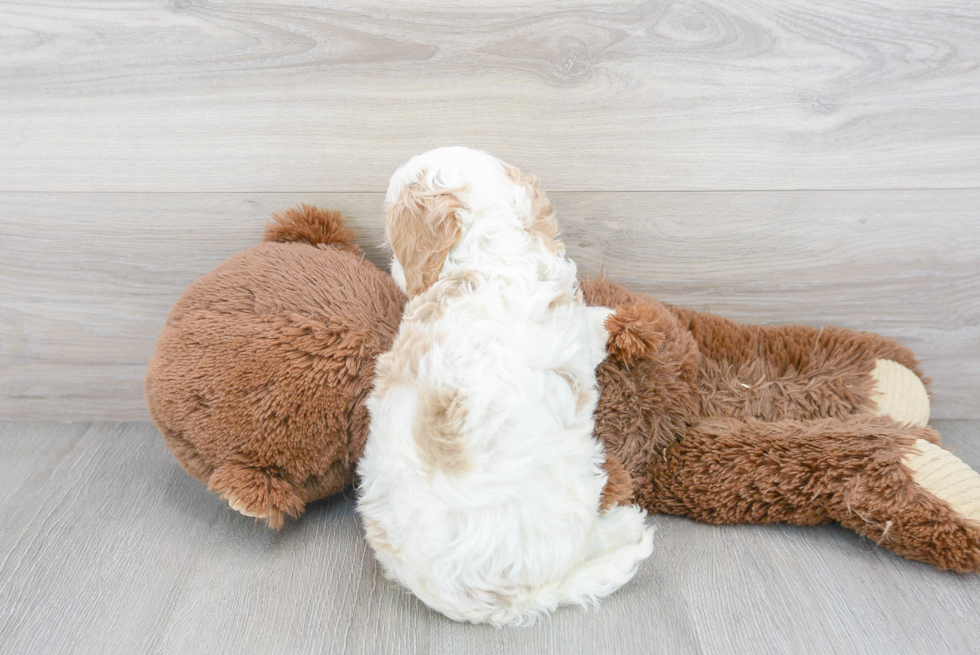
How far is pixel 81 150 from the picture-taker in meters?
0.98

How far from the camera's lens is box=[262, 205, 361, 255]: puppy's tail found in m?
0.95

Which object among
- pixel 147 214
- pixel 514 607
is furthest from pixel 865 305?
pixel 147 214

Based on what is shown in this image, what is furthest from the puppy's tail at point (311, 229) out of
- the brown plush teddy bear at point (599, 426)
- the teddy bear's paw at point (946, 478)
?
the teddy bear's paw at point (946, 478)

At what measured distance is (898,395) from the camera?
3.14 ft

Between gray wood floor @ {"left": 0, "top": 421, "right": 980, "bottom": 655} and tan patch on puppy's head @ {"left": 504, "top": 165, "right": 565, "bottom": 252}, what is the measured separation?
40 cm

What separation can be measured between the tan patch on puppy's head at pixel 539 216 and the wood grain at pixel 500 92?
221 millimetres

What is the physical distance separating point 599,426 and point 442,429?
273 millimetres

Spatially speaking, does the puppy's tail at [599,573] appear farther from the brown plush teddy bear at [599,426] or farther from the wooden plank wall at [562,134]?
the wooden plank wall at [562,134]

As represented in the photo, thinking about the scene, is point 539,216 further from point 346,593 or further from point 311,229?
point 346,593

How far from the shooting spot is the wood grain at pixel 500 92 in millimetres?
920

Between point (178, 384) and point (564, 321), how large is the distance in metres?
0.49

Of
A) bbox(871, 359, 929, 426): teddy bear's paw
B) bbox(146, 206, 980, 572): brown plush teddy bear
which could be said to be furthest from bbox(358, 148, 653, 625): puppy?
bbox(871, 359, 929, 426): teddy bear's paw

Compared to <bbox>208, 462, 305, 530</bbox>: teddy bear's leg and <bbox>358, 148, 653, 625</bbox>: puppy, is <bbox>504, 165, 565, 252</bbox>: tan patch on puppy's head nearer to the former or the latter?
<bbox>358, 148, 653, 625</bbox>: puppy

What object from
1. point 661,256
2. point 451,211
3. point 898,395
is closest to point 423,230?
point 451,211
